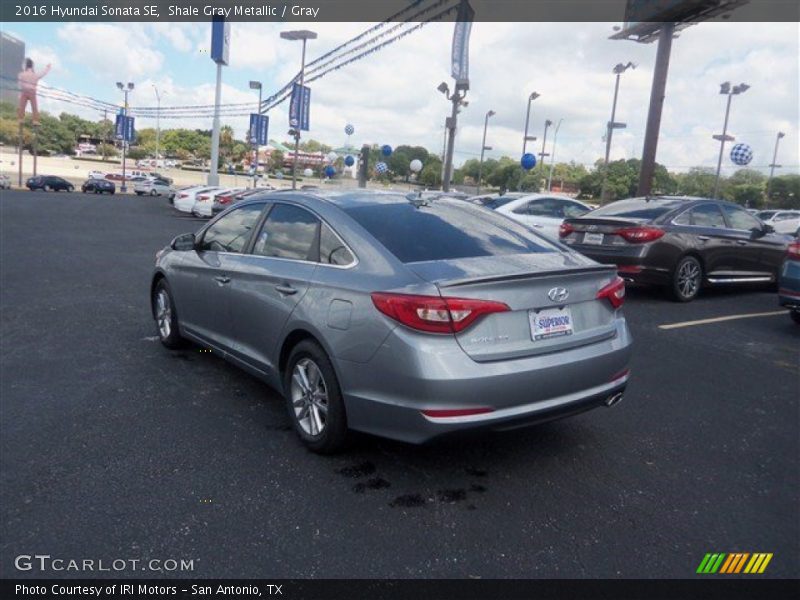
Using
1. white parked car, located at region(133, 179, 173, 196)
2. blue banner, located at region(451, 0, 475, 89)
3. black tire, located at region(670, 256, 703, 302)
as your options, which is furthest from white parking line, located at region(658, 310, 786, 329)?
white parked car, located at region(133, 179, 173, 196)

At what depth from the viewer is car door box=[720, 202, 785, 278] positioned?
914cm

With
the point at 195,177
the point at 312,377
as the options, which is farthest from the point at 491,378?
the point at 195,177

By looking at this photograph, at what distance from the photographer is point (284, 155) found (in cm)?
13388

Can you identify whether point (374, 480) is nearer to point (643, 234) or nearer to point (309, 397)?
point (309, 397)

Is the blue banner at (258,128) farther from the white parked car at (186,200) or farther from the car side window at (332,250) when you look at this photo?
the car side window at (332,250)

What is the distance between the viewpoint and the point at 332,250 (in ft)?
11.9

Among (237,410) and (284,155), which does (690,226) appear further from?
(284,155)

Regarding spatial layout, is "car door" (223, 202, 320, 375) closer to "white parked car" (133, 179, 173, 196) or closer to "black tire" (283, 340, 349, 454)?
"black tire" (283, 340, 349, 454)

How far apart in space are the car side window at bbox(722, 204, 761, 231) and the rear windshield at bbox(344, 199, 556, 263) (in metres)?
6.54

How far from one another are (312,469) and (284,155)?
450ft

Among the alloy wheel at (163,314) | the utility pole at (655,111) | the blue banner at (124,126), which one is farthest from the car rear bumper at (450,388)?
the blue banner at (124,126)

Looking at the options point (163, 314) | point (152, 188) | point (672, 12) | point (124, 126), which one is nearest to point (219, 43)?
point (152, 188)

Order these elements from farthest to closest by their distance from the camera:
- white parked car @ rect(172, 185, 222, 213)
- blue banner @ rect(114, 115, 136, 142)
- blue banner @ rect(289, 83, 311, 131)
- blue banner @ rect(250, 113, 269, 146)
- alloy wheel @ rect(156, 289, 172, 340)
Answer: blue banner @ rect(114, 115, 136, 142) < blue banner @ rect(250, 113, 269, 146) < blue banner @ rect(289, 83, 311, 131) < white parked car @ rect(172, 185, 222, 213) < alloy wheel @ rect(156, 289, 172, 340)

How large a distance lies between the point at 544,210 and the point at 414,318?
10.0 metres
